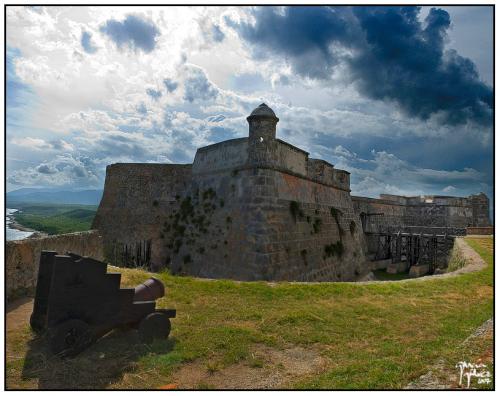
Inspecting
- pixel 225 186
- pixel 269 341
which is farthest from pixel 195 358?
pixel 225 186

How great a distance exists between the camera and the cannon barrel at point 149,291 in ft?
16.0

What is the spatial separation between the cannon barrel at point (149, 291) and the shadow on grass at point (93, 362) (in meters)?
0.49

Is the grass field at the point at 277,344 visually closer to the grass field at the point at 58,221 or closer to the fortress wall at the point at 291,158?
the fortress wall at the point at 291,158

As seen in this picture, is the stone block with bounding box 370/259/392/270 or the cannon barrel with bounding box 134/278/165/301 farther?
the stone block with bounding box 370/259/392/270

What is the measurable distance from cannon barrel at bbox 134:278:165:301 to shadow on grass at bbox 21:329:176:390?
19.2 inches

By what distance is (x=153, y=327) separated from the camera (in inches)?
183

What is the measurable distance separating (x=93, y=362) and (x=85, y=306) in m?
0.69

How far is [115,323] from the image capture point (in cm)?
449

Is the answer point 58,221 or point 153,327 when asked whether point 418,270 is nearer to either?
point 153,327

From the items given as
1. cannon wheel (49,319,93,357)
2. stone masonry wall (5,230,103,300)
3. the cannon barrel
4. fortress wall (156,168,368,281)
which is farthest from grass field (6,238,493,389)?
fortress wall (156,168,368,281)

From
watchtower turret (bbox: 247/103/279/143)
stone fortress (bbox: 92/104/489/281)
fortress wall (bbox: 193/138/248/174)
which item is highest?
watchtower turret (bbox: 247/103/279/143)

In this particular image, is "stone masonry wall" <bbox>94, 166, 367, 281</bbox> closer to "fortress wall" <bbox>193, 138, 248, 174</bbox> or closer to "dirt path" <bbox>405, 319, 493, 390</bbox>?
"fortress wall" <bbox>193, 138, 248, 174</bbox>

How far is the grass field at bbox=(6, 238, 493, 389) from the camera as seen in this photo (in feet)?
12.3

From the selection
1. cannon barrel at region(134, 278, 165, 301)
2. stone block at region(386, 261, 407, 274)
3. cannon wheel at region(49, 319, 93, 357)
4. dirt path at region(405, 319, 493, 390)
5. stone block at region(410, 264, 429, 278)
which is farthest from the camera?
stone block at region(386, 261, 407, 274)
